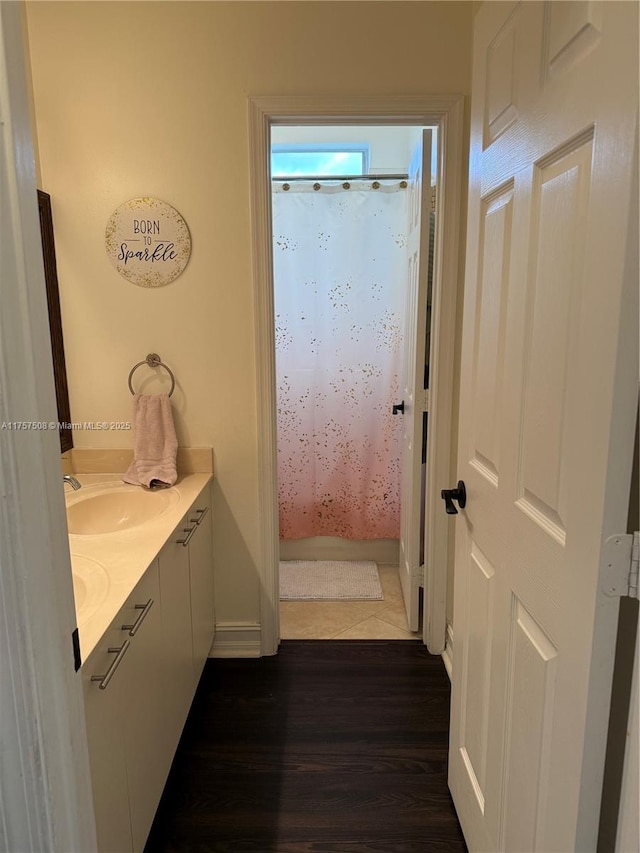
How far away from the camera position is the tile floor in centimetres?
256

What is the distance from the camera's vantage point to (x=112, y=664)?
1.12m

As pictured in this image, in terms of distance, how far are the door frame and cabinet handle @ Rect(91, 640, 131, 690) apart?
1.11m

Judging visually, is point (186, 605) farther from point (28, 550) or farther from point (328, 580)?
point (328, 580)

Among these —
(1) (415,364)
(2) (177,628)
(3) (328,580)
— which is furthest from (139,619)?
(3) (328,580)

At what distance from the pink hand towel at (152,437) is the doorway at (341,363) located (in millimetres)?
1052

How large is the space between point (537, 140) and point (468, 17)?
137cm

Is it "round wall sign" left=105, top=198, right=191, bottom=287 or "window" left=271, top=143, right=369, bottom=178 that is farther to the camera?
"window" left=271, top=143, right=369, bottom=178

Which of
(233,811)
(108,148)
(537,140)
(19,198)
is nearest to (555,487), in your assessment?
(537,140)

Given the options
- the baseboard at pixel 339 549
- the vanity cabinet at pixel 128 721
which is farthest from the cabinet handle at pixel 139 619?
the baseboard at pixel 339 549

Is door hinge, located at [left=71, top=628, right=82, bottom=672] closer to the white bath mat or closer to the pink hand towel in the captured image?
the pink hand towel

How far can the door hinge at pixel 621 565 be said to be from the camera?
0.75 meters

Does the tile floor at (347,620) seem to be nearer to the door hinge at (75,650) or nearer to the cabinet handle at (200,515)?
the cabinet handle at (200,515)

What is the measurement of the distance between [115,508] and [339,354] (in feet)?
5.07

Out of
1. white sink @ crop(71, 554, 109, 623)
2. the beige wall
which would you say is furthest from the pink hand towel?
white sink @ crop(71, 554, 109, 623)
